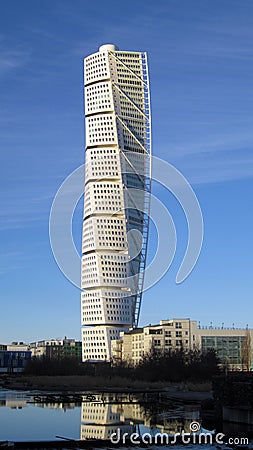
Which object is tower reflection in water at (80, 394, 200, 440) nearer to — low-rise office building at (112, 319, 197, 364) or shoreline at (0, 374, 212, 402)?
shoreline at (0, 374, 212, 402)

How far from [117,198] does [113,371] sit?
211 feet

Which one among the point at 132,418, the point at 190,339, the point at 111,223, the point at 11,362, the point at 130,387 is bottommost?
the point at 132,418

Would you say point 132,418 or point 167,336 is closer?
point 132,418

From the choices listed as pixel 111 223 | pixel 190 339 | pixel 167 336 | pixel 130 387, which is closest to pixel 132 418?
pixel 130 387

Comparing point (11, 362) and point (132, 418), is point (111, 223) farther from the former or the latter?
point (132, 418)

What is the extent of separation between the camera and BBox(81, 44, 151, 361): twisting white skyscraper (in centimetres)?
15200

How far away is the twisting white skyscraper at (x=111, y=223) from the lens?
152 metres

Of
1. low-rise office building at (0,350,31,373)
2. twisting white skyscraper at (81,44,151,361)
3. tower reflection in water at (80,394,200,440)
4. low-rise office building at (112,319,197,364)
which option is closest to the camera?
tower reflection in water at (80,394,200,440)

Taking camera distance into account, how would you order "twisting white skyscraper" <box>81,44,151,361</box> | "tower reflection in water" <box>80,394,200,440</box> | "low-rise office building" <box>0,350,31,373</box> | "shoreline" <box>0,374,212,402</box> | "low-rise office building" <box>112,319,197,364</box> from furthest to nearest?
"low-rise office building" <box>0,350,31,373</box>, "twisting white skyscraper" <box>81,44,151,361</box>, "low-rise office building" <box>112,319,197,364</box>, "shoreline" <box>0,374,212,402</box>, "tower reflection in water" <box>80,394,200,440</box>

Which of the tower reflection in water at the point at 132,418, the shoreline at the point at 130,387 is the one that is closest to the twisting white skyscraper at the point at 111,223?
the shoreline at the point at 130,387

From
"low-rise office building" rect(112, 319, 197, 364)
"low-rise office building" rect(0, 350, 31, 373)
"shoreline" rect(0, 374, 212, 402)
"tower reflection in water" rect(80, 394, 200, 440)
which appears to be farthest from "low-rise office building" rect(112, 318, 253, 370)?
"tower reflection in water" rect(80, 394, 200, 440)

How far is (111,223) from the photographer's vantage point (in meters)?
154

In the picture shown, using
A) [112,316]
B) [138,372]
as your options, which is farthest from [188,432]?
[112,316]

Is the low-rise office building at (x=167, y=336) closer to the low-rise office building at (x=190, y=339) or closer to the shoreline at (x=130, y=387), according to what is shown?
the low-rise office building at (x=190, y=339)
